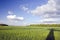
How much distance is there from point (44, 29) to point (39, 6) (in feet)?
2.40

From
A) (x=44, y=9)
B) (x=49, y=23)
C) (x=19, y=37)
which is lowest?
(x=19, y=37)

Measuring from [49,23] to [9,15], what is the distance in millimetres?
849

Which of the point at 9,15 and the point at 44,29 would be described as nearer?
the point at 9,15

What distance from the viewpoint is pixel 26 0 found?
12.3 feet

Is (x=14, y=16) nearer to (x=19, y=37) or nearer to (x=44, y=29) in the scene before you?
(x=19, y=37)

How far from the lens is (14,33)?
12.6 feet

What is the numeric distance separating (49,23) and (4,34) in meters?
0.99

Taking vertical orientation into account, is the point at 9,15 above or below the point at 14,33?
above

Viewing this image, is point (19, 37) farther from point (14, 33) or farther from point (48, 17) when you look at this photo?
point (48, 17)

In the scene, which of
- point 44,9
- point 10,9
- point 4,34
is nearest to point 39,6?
point 44,9

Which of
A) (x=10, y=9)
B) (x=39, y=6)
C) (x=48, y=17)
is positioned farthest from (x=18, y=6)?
(x=48, y=17)

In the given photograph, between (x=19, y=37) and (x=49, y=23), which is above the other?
(x=49, y=23)

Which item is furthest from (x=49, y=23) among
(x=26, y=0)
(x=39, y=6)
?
(x=26, y=0)

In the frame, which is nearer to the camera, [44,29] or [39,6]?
[39,6]
